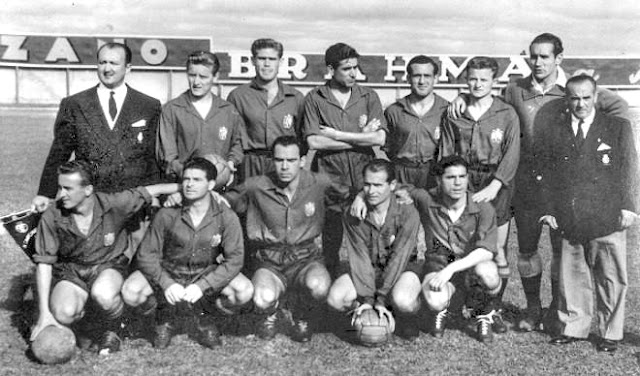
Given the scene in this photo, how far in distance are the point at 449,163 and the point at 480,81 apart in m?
0.69

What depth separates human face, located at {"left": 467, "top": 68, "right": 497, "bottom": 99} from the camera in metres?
4.87

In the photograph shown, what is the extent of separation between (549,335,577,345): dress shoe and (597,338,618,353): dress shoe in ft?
0.59

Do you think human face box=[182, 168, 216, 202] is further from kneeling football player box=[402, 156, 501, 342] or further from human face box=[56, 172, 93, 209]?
kneeling football player box=[402, 156, 501, 342]

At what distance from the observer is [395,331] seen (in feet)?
15.8

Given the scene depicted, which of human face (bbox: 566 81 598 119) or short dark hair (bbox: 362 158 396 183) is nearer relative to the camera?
human face (bbox: 566 81 598 119)

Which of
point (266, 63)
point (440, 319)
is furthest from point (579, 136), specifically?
point (266, 63)

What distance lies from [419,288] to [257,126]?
179 centimetres

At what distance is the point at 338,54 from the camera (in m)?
5.15

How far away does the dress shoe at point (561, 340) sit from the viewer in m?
4.58

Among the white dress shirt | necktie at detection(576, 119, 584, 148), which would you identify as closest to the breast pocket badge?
the white dress shirt

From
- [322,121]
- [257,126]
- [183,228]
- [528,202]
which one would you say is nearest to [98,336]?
[183,228]

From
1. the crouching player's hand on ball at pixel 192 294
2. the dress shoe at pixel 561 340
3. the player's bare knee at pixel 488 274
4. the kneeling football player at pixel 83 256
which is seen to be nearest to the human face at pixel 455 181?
the player's bare knee at pixel 488 274

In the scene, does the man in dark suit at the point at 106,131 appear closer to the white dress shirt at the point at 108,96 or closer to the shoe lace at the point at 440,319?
the white dress shirt at the point at 108,96

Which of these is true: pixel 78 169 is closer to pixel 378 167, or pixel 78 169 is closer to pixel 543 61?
pixel 378 167
